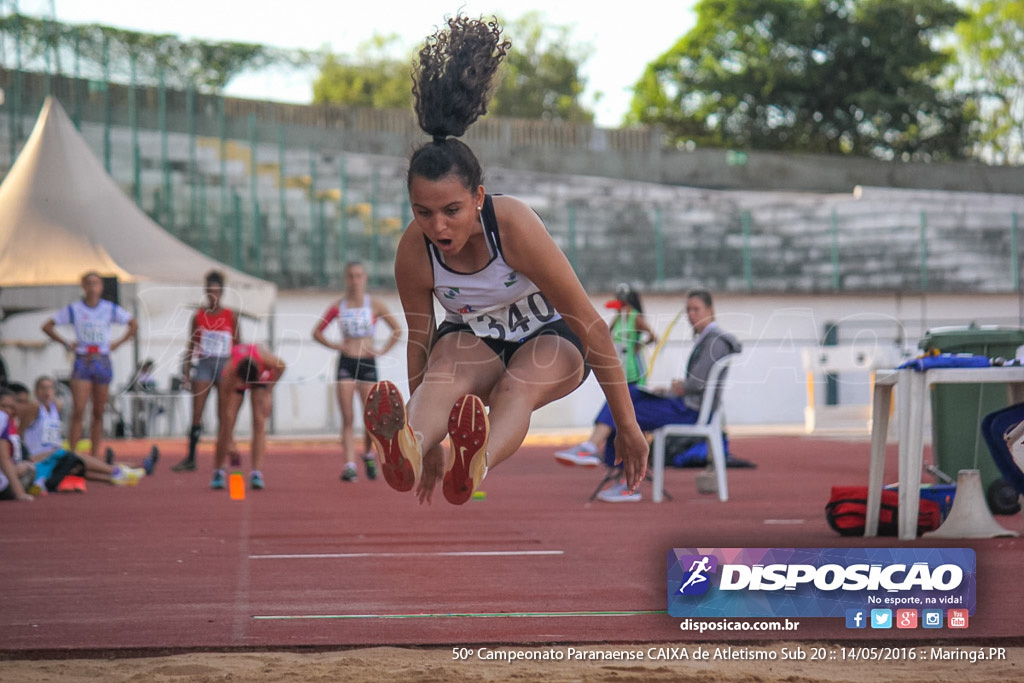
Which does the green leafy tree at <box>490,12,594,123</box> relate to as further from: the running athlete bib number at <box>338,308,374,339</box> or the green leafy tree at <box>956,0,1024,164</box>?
the running athlete bib number at <box>338,308,374,339</box>

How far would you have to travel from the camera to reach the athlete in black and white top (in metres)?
4.09

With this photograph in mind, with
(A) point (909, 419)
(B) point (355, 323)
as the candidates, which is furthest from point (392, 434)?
(B) point (355, 323)

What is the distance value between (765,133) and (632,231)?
1388cm

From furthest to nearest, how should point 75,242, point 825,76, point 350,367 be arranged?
point 825,76 → point 75,242 → point 350,367

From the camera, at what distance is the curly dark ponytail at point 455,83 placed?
4.22 m

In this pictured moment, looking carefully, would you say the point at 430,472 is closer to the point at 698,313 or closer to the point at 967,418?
the point at 967,418

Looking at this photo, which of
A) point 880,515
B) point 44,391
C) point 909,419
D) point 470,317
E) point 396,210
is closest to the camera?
point 470,317

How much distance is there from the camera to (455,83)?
4.38m

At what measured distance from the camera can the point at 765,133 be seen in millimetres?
36875

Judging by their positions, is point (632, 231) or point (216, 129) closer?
point (216, 129)

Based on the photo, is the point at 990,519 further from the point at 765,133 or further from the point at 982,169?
the point at 765,133

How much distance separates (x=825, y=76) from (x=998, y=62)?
1029 centimetres

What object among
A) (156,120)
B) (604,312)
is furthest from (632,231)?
(156,120)

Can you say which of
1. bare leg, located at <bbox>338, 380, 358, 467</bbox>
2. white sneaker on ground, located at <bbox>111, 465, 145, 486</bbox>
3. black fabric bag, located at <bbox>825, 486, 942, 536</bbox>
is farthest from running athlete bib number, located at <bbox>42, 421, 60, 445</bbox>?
black fabric bag, located at <bbox>825, 486, 942, 536</bbox>
